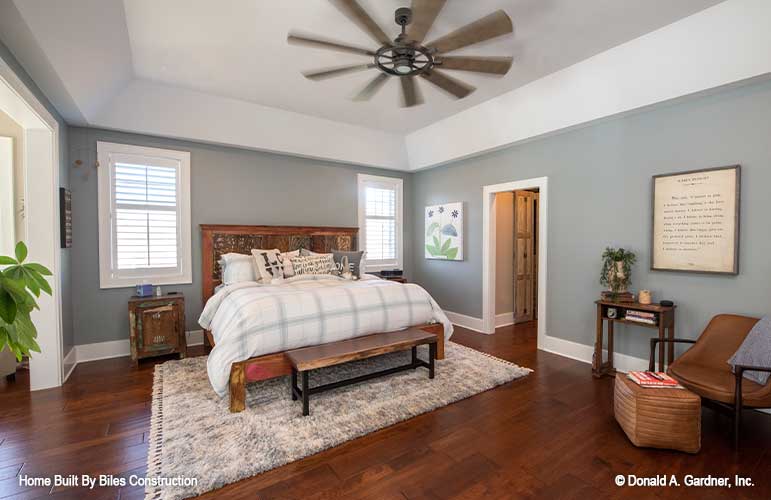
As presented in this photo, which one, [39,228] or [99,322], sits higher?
[39,228]

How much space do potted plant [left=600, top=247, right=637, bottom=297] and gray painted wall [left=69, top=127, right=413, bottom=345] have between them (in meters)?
3.43

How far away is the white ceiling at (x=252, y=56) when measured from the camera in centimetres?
256

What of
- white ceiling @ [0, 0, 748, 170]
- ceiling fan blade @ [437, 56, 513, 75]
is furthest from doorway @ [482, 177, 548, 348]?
ceiling fan blade @ [437, 56, 513, 75]

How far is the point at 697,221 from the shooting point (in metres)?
3.16

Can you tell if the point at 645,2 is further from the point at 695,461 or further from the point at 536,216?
the point at 536,216

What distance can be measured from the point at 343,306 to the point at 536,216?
14.6 ft

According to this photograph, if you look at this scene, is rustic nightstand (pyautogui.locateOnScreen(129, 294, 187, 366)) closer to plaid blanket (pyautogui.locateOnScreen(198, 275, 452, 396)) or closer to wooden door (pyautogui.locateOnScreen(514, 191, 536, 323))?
plaid blanket (pyautogui.locateOnScreen(198, 275, 452, 396))

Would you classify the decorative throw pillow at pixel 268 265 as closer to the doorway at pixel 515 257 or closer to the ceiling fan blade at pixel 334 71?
the ceiling fan blade at pixel 334 71

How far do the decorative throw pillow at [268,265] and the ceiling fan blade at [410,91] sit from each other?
2.39 meters

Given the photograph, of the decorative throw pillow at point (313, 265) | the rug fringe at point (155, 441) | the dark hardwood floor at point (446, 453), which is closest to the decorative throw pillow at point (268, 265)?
the decorative throw pillow at point (313, 265)

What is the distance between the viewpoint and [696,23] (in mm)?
2738

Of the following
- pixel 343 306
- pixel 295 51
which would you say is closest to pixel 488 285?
pixel 343 306

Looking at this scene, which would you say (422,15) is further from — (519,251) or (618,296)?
(519,251)

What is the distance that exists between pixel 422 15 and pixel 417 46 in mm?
294
